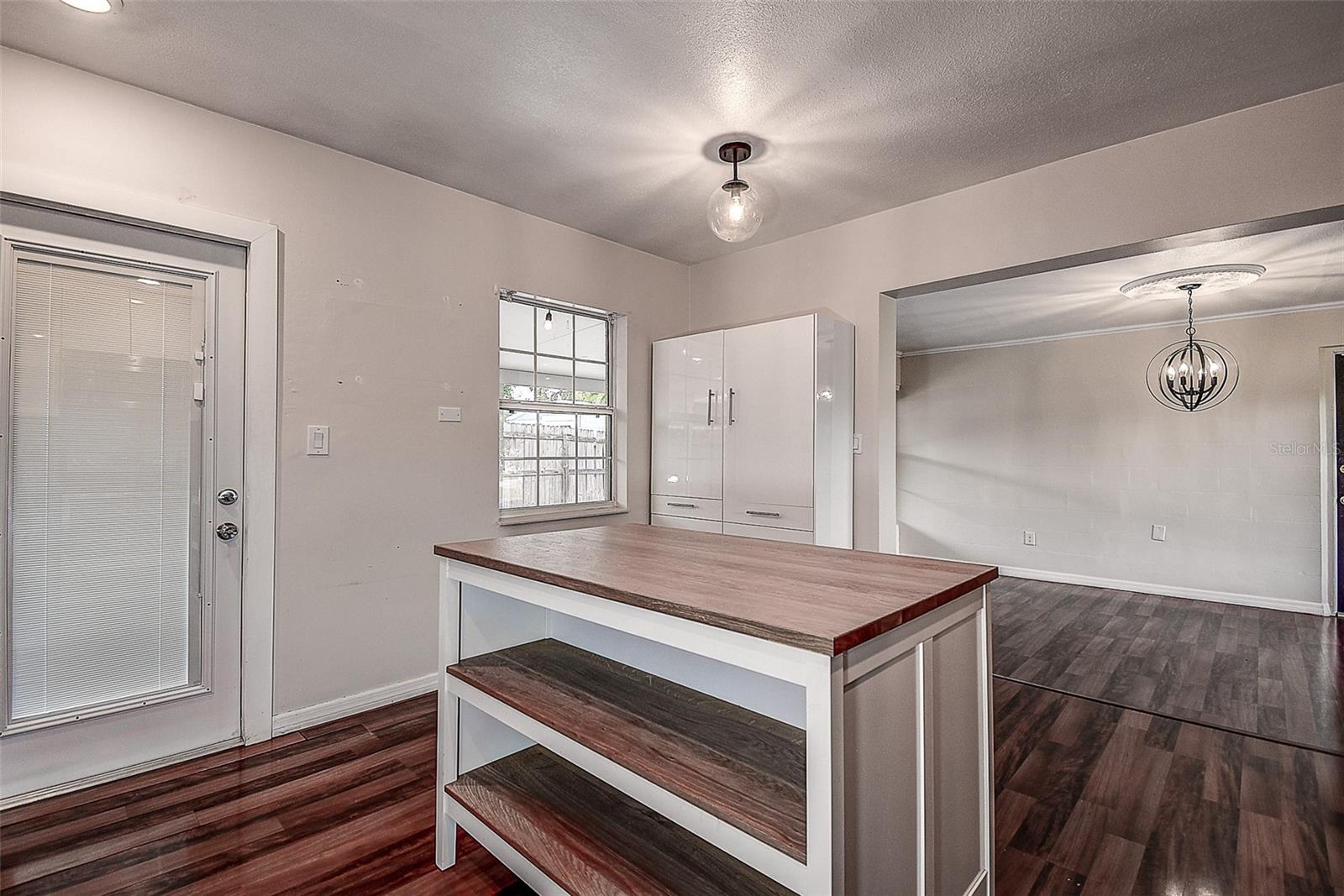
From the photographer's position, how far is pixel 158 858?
165 cm

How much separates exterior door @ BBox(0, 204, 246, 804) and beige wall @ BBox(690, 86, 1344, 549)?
107 inches

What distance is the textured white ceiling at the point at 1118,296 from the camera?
3.30 m

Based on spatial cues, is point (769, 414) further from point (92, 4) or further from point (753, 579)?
point (92, 4)

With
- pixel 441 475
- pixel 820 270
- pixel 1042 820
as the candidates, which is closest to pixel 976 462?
pixel 820 270

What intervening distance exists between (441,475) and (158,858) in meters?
1.59

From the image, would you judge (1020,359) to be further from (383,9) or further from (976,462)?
(383,9)

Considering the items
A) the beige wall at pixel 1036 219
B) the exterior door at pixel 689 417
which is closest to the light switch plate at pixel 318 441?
the exterior door at pixel 689 417

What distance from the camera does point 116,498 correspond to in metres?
2.10

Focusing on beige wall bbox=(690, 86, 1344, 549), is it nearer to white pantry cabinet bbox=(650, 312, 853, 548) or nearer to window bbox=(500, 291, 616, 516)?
white pantry cabinet bbox=(650, 312, 853, 548)

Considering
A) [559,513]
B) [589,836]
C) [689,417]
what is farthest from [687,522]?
[589,836]

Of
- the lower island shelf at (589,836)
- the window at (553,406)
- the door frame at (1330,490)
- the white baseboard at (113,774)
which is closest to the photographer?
the lower island shelf at (589,836)

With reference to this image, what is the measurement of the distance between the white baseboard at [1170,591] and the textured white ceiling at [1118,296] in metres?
2.01

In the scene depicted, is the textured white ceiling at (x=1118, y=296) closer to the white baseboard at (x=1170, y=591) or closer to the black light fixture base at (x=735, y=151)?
the black light fixture base at (x=735, y=151)

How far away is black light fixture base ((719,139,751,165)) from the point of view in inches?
95.3
